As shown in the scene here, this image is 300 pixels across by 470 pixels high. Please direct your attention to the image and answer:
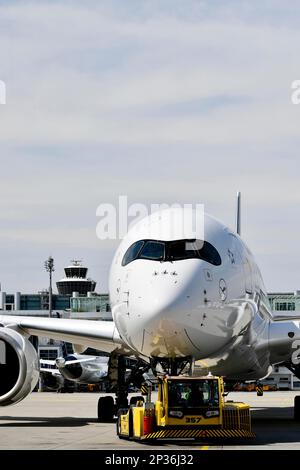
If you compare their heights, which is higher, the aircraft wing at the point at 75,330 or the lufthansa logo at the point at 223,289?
the lufthansa logo at the point at 223,289

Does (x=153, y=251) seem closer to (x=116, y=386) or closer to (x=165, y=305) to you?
(x=165, y=305)

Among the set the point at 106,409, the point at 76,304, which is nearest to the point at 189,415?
the point at 106,409

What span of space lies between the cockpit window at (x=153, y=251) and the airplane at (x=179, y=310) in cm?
2

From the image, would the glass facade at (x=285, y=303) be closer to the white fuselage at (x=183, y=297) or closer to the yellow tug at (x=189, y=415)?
the white fuselage at (x=183, y=297)

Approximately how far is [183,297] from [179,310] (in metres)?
0.26

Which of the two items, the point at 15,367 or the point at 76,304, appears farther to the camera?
the point at 76,304

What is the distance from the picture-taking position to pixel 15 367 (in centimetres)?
2589

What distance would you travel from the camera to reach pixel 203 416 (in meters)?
19.7

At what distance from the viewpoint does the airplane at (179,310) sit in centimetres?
2009

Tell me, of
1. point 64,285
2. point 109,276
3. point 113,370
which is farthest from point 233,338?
point 64,285

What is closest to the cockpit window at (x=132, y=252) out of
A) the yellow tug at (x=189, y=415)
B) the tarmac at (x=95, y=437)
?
the yellow tug at (x=189, y=415)

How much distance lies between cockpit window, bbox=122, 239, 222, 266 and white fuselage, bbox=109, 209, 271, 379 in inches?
2.6
